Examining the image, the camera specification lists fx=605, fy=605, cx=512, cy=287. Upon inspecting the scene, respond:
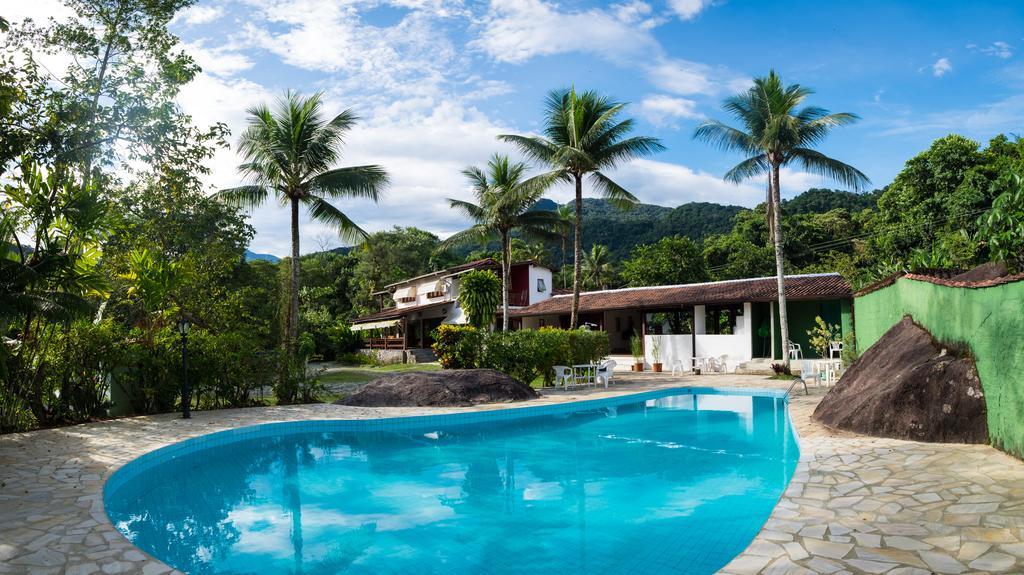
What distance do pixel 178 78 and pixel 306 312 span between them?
97.4 feet

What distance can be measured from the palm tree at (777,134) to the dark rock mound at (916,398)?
10.0 metres

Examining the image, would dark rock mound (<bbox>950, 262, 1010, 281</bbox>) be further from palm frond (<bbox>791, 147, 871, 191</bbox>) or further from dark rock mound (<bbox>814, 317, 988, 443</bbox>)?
palm frond (<bbox>791, 147, 871, 191</bbox>)

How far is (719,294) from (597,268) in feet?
96.2

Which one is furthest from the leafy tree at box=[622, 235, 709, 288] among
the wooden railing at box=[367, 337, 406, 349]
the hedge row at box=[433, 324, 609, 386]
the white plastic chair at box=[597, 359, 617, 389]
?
the hedge row at box=[433, 324, 609, 386]

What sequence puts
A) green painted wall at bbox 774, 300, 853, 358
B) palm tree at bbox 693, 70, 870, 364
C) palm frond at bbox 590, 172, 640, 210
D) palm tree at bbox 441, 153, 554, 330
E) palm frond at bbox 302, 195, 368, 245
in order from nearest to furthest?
1. palm tree at bbox 693, 70, 870, 364
2. palm frond at bbox 302, 195, 368, 245
3. palm frond at bbox 590, 172, 640, 210
4. green painted wall at bbox 774, 300, 853, 358
5. palm tree at bbox 441, 153, 554, 330

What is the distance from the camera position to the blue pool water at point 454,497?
19.3ft

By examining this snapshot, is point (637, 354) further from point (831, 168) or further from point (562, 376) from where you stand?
point (831, 168)

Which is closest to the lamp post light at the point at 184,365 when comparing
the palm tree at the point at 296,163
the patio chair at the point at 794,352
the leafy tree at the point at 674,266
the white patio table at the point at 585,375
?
the palm tree at the point at 296,163

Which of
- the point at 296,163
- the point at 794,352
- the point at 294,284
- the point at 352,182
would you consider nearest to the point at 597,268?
the point at 794,352

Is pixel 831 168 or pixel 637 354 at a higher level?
pixel 831 168

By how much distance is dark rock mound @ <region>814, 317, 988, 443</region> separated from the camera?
781cm

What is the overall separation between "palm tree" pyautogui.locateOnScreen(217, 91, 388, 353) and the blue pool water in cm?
771

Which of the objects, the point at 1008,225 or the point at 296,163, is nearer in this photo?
the point at 1008,225

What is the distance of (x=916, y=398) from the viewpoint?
850 centimetres
